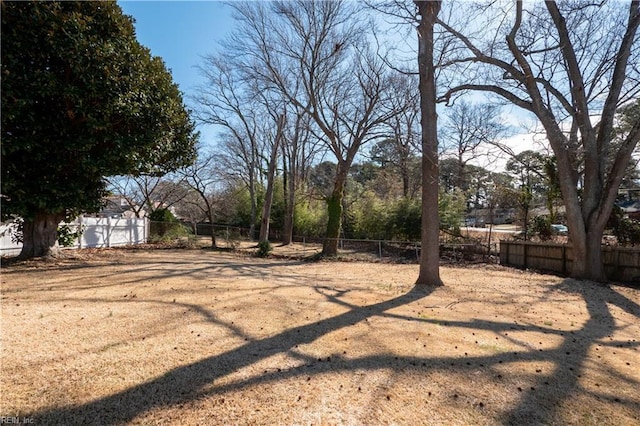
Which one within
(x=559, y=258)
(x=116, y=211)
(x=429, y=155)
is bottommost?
(x=559, y=258)

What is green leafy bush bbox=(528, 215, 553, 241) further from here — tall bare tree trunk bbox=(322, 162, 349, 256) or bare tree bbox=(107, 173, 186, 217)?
bare tree bbox=(107, 173, 186, 217)

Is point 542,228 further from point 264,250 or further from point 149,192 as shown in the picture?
point 149,192

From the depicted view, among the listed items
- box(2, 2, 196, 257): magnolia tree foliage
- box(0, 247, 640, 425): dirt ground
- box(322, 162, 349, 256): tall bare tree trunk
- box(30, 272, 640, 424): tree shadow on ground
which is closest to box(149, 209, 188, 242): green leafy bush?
box(2, 2, 196, 257): magnolia tree foliage

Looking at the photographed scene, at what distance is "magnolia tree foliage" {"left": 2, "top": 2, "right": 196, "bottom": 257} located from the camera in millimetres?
6090

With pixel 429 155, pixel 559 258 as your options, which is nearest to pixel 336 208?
pixel 429 155

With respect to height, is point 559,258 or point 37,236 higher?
point 37,236

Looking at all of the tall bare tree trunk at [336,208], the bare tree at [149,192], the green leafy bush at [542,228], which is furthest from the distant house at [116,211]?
the green leafy bush at [542,228]

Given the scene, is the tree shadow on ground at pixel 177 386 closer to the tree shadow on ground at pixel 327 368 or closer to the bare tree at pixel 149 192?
the tree shadow on ground at pixel 327 368

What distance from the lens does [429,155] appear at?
21.5 ft

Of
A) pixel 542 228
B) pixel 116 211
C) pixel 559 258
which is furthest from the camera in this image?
pixel 116 211

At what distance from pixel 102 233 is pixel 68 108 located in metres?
7.43

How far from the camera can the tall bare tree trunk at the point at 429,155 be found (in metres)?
6.59

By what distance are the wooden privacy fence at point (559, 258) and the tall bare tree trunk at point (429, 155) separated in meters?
5.28

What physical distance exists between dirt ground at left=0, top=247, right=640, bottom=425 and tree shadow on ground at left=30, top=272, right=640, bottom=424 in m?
0.01
